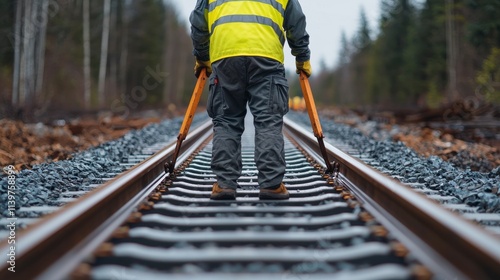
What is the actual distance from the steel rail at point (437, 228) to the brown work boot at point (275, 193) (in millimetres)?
546

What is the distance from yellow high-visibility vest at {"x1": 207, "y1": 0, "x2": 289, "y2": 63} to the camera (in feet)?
13.7

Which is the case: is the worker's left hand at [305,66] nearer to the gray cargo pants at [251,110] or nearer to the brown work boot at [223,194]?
the gray cargo pants at [251,110]

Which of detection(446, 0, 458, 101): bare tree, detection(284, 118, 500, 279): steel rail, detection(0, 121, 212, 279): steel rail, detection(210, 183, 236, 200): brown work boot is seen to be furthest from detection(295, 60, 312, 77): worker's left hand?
detection(446, 0, 458, 101): bare tree

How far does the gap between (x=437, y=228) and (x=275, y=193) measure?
61.3 inches

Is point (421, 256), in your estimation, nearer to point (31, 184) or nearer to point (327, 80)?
point (31, 184)

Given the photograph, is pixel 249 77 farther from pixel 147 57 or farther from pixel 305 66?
pixel 147 57

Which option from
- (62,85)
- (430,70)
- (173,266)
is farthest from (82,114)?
(430,70)

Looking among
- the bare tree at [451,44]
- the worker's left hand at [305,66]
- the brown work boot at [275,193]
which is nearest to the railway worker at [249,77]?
the brown work boot at [275,193]

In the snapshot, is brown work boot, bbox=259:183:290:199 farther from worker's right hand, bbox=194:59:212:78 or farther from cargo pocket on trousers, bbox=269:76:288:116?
worker's right hand, bbox=194:59:212:78

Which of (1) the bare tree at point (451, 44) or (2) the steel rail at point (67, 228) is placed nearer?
(2) the steel rail at point (67, 228)

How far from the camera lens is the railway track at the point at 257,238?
2340 mm

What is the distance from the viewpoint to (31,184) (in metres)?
4.45

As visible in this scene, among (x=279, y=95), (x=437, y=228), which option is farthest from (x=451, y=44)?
(x=437, y=228)

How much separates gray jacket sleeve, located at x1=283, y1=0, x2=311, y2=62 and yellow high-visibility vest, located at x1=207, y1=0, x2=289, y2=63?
12cm
